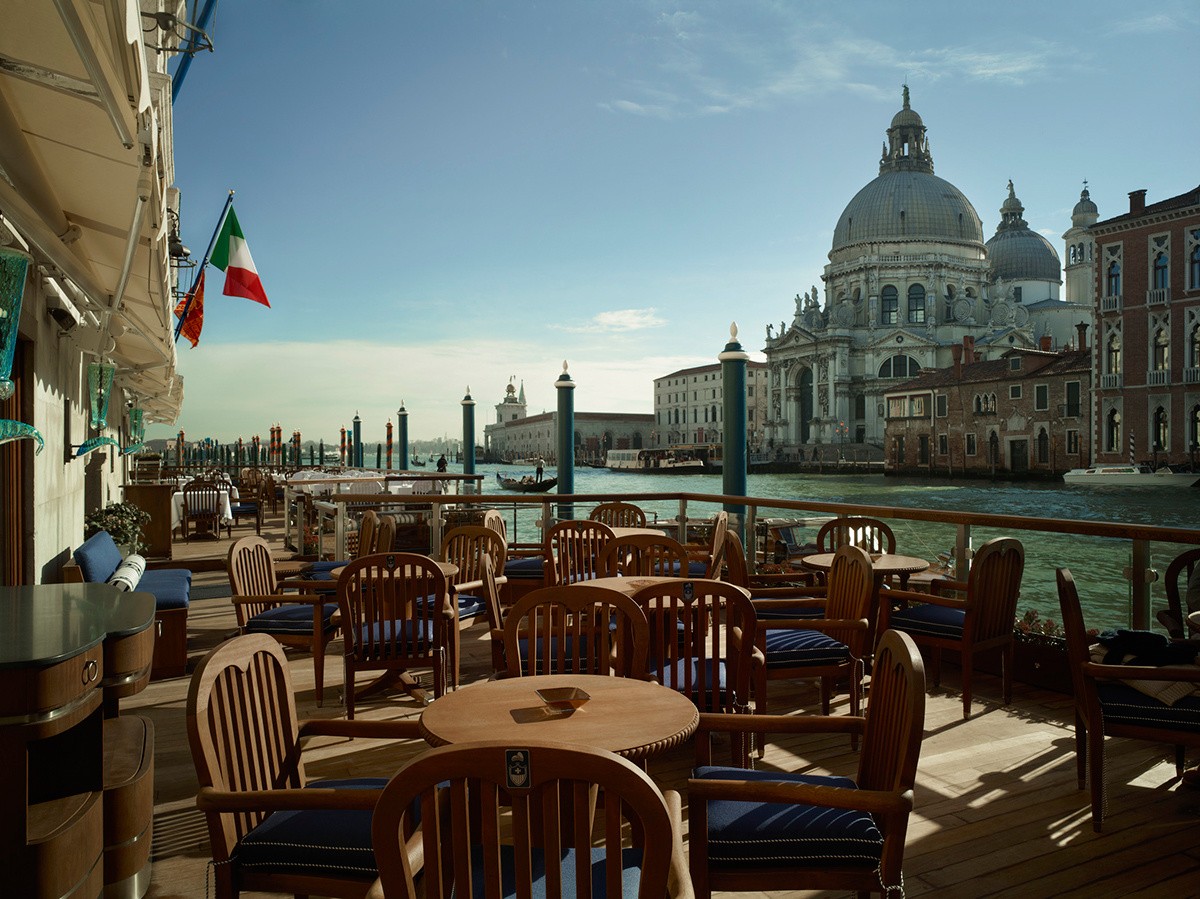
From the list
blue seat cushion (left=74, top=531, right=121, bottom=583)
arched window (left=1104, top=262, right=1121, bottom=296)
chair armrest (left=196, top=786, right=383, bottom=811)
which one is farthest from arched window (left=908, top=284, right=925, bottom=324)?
chair armrest (left=196, top=786, right=383, bottom=811)

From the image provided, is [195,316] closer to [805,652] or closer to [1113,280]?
[805,652]

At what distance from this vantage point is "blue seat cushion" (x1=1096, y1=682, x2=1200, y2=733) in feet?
10.0

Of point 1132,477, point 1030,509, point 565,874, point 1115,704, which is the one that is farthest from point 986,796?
point 1132,477

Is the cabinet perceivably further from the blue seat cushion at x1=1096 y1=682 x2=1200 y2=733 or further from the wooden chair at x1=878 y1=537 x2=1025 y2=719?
the wooden chair at x1=878 y1=537 x2=1025 y2=719

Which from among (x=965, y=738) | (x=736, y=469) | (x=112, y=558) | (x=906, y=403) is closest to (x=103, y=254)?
(x=112, y=558)

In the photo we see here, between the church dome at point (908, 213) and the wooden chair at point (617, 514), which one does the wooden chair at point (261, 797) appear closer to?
the wooden chair at point (617, 514)

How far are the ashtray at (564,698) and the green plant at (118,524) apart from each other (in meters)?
6.51

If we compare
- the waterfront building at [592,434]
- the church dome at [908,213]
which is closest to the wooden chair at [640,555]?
the church dome at [908,213]

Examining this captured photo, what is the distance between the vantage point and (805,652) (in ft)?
12.9

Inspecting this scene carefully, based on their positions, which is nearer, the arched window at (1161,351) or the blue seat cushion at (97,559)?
the blue seat cushion at (97,559)

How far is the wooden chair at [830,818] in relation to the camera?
6.09 feet

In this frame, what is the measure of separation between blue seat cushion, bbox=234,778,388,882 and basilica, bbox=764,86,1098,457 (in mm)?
68954

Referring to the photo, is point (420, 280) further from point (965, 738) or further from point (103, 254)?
point (965, 738)

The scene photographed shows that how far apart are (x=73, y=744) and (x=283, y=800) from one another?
787mm
